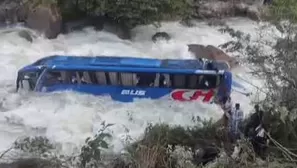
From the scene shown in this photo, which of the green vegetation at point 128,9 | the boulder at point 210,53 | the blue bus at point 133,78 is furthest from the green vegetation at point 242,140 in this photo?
the green vegetation at point 128,9

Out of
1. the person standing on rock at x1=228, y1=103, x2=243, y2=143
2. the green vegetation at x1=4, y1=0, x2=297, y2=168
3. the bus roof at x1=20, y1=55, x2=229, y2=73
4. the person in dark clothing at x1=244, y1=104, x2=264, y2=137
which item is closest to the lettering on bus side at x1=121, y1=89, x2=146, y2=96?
the bus roof at x1=20, y1=55, x2=229, y2=73

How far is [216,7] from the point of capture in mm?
24422

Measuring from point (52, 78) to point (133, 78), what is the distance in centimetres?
211

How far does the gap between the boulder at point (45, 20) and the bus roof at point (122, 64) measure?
443 cm

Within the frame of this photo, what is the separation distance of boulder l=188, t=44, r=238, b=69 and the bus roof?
2320mm

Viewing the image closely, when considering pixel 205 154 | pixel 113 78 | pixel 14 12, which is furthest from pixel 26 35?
pixel 205 154

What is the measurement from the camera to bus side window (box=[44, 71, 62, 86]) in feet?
52.6

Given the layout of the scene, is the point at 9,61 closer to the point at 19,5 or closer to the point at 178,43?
the point at 19,5

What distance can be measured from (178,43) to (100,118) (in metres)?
6.28

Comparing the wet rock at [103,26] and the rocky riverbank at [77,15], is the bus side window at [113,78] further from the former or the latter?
the wet rock at [103,26]

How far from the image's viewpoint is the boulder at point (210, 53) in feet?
61.0

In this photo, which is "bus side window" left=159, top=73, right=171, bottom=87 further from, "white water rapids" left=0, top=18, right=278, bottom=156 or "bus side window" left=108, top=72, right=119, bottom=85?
"bus side window" left=108, top=72, right=119, bottom=85

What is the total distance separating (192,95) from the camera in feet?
53.2

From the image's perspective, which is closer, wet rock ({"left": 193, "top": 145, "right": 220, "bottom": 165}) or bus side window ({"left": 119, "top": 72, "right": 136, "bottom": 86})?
wet rock ({"left": 193, "top": 145, "right": 220, "bottom": 165})
